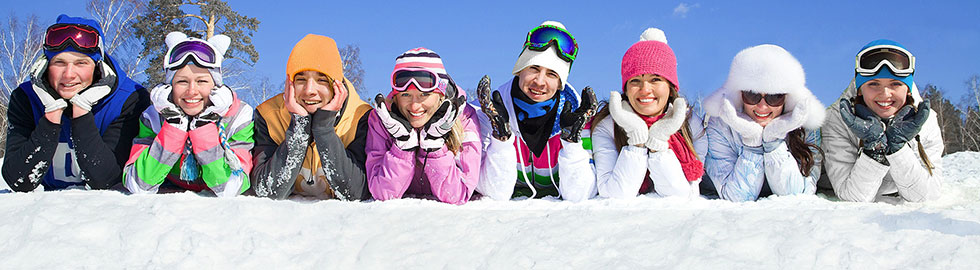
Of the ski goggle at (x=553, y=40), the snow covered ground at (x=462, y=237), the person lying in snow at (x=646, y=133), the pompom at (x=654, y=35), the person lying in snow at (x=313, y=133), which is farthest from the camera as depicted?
→ the pompom at (x=654, y=35)

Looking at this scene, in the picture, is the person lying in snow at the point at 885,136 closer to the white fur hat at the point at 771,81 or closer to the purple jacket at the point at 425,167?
the white fur hat at the point at 771,81

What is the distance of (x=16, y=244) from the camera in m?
2.89

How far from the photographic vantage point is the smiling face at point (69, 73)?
171 inches

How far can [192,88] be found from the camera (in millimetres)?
4238

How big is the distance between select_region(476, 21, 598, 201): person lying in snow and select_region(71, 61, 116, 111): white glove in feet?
9.16

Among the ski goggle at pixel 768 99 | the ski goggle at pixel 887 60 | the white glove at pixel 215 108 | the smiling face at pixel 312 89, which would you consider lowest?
the white glove at pixel 215 108

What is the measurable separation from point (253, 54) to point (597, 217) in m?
18.3

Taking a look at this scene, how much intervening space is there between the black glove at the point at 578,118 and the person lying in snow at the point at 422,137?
25.2 inches

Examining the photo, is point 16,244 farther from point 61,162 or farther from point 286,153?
point 61,162

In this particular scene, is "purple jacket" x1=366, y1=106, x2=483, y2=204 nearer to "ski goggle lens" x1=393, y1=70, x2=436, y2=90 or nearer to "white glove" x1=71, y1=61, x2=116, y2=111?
"ski goggle lens" x1=393, y1=70, x2=436, y2=90

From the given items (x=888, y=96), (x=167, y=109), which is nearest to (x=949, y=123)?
(x=888, y=96)

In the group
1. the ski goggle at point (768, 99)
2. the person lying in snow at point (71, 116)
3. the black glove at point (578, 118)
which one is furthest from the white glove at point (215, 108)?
the ski goggle at point (768, 99)

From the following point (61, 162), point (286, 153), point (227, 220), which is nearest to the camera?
point (227, 220)

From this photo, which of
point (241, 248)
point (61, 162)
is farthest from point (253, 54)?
point (241, 248)
